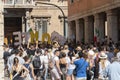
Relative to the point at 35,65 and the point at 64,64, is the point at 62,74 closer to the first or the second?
the point at 64,64

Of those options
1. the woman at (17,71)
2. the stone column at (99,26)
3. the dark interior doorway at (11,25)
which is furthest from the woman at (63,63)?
the dark interior doorway at (11,25)

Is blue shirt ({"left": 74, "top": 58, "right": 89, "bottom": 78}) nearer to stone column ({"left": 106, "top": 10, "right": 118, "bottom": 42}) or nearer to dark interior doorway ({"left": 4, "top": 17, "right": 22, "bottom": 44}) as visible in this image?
stone column ({"left": 106, "top": 10, "right": 118, "bottom": 42})

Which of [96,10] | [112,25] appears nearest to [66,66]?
[112,25]

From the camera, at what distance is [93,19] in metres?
43.1

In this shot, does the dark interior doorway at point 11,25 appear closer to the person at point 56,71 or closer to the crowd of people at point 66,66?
the crowd of people at point 66,66

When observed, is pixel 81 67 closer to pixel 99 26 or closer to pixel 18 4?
pixel 99 26

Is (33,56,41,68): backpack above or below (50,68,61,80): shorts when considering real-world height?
above

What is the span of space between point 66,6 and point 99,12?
16.0 m

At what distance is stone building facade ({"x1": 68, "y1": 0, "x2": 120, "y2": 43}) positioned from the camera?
33.9m

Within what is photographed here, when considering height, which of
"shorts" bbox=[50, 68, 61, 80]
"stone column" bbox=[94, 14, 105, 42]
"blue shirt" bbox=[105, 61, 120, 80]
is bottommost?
"shorts" bbox=[50, 68, 61, 80]

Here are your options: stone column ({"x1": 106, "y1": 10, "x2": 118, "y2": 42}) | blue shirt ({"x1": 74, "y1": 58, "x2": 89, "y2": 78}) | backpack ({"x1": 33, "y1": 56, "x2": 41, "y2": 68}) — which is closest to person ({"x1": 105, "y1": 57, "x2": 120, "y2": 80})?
blue shirt ({"x1": 74, "y1": 58, "x2": 89, "y2": 78})

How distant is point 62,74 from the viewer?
17.1 meters

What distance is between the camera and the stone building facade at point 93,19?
111 feet

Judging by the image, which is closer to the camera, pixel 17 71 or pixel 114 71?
pixel 114 71
